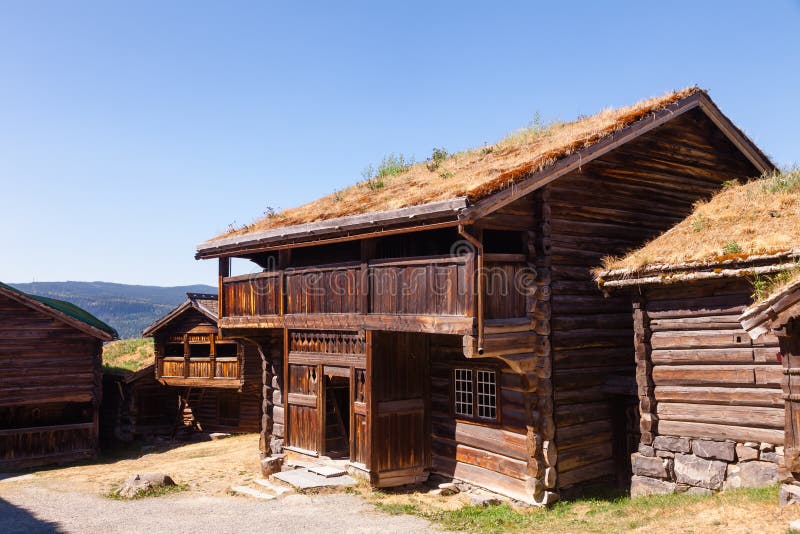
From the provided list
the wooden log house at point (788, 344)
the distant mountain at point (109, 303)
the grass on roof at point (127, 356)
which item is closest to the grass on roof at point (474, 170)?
the wooden log house at point (788, 344)

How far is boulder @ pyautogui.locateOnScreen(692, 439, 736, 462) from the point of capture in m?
11.9

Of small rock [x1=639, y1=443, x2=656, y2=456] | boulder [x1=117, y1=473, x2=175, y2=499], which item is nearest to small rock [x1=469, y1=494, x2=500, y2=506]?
small rock [x1=639, y1=443, x2=656, y2=456]

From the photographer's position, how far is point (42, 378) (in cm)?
2502

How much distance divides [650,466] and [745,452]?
184 cm

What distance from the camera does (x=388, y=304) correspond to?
14.3 meters

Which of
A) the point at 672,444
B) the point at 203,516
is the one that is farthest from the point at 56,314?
the point at 672,444

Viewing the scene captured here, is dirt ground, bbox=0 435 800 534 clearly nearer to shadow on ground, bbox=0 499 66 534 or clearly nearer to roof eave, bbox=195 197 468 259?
shadow on ground, bbox=0 499 66 534

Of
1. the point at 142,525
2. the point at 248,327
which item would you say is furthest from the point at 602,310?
the point at 142,525

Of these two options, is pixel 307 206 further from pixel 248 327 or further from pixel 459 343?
pixel 459 343

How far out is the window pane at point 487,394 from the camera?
48.3 ft

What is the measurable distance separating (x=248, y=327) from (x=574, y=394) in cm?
934

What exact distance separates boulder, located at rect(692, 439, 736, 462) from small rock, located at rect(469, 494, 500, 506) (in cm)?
417

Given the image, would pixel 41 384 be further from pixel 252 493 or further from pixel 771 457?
pixel 771 457

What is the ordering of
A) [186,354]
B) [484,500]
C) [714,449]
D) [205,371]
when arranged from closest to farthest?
[714,449]
[484,500]
[205,371]
[186,354]
